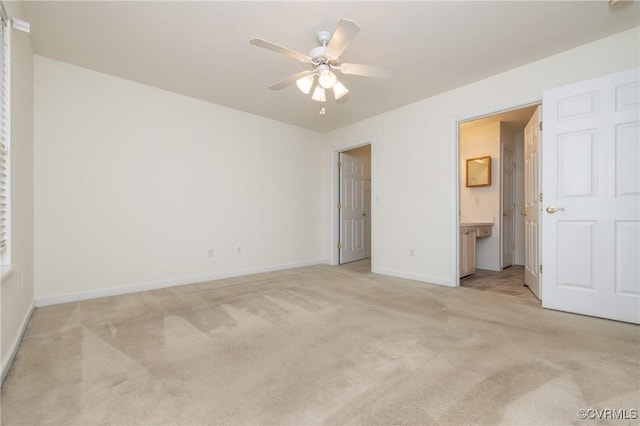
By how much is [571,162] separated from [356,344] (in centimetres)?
274

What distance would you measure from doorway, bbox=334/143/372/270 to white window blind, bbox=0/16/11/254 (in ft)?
14.4

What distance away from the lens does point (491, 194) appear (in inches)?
209

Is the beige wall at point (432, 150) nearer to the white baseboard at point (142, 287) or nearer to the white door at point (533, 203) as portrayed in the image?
the white door at point (533, 203)

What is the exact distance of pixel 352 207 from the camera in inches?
239

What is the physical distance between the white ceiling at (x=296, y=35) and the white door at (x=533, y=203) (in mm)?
885

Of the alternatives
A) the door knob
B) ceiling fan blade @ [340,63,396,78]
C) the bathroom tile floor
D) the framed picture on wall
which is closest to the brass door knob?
the door knob

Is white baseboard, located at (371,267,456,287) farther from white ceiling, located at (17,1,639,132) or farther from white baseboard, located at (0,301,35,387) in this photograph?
white baseboard, located at (0,301,35,387)

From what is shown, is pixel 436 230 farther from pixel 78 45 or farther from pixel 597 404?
pixel 78 45

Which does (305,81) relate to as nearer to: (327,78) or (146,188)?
(327,78)

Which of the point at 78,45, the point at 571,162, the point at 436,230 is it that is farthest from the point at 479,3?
the point at 78,45

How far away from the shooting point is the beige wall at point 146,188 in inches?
122

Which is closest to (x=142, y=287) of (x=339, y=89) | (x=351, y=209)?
(x=339, y=89)

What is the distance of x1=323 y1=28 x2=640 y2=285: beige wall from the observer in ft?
9.35

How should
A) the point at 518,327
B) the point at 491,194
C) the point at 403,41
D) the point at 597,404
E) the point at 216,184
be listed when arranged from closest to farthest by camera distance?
the point at 597,404 → the point at 518,327 → the point at 403,41 → the point at 216,184 → the point at 491,194
